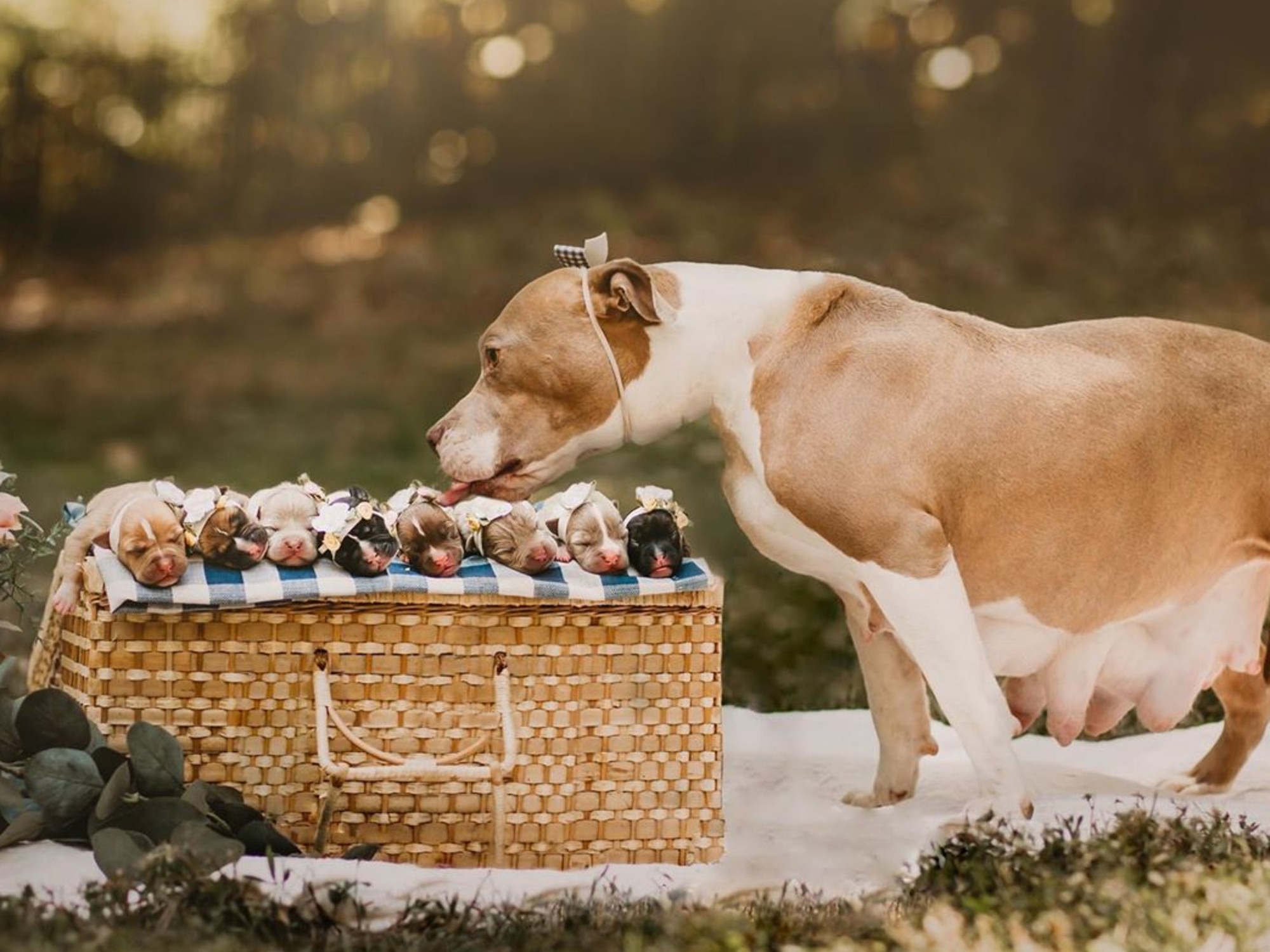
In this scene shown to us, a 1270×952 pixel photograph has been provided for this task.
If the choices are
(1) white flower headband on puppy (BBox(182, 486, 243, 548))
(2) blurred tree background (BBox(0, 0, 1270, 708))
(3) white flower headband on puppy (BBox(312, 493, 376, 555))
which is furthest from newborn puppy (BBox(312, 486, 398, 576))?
(2) blurred tree background (BBox(0, 0, 1270, 708))

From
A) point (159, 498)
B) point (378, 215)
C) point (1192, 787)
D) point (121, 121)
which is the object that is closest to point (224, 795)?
point (159, 498)

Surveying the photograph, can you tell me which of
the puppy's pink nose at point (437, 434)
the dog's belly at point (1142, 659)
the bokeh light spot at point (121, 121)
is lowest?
the dog's belly at point (1142, 659)

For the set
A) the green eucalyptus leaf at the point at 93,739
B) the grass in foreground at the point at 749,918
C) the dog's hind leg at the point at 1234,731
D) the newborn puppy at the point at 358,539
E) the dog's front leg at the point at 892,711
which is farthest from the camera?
the dog's hind leg at the point at 1234,731

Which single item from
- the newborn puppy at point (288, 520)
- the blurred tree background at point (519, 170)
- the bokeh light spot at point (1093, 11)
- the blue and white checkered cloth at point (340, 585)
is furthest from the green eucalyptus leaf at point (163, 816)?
the bokeh light spot at point (1093, 11)

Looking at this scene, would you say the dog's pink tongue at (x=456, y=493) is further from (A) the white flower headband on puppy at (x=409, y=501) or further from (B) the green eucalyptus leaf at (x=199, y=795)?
(B) the green eucalyptus leaf at (x=199, y=795)

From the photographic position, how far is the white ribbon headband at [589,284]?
2.47 meters

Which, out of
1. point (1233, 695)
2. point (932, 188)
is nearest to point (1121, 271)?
point (932, 188)

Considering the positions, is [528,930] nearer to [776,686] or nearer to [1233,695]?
[1233,695]

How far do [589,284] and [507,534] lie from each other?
0.41 m

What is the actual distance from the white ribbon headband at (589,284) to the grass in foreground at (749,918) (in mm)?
800

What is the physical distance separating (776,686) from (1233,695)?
4.58 ft

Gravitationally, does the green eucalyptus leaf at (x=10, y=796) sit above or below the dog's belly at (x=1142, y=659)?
below

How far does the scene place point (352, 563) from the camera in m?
2.29

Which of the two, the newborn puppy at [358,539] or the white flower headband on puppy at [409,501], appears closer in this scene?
the newborn puppy at [358,539]
